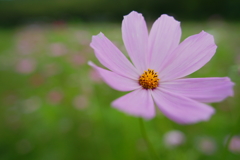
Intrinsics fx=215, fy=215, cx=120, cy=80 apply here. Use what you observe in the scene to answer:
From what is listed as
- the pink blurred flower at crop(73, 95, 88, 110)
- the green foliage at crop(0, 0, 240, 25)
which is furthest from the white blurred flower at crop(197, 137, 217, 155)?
the green foliage at crop(0, 0, 240, 25)

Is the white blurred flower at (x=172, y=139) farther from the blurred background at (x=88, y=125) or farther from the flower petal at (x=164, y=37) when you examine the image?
the flower petal at (x=164, y=37)

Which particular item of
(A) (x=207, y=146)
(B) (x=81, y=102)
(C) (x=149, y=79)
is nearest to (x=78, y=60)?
(B) (x=81, y=102)

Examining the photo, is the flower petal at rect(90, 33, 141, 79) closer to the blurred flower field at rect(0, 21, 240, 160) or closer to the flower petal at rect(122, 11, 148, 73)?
the flower petal at rect(122, 11, 148, 73)

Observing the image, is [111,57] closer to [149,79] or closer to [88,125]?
[149,79]

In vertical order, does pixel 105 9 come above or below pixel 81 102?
above

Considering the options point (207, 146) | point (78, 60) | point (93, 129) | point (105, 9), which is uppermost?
point (105, 9)

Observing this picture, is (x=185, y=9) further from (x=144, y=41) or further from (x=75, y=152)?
(x=144, y=41)
